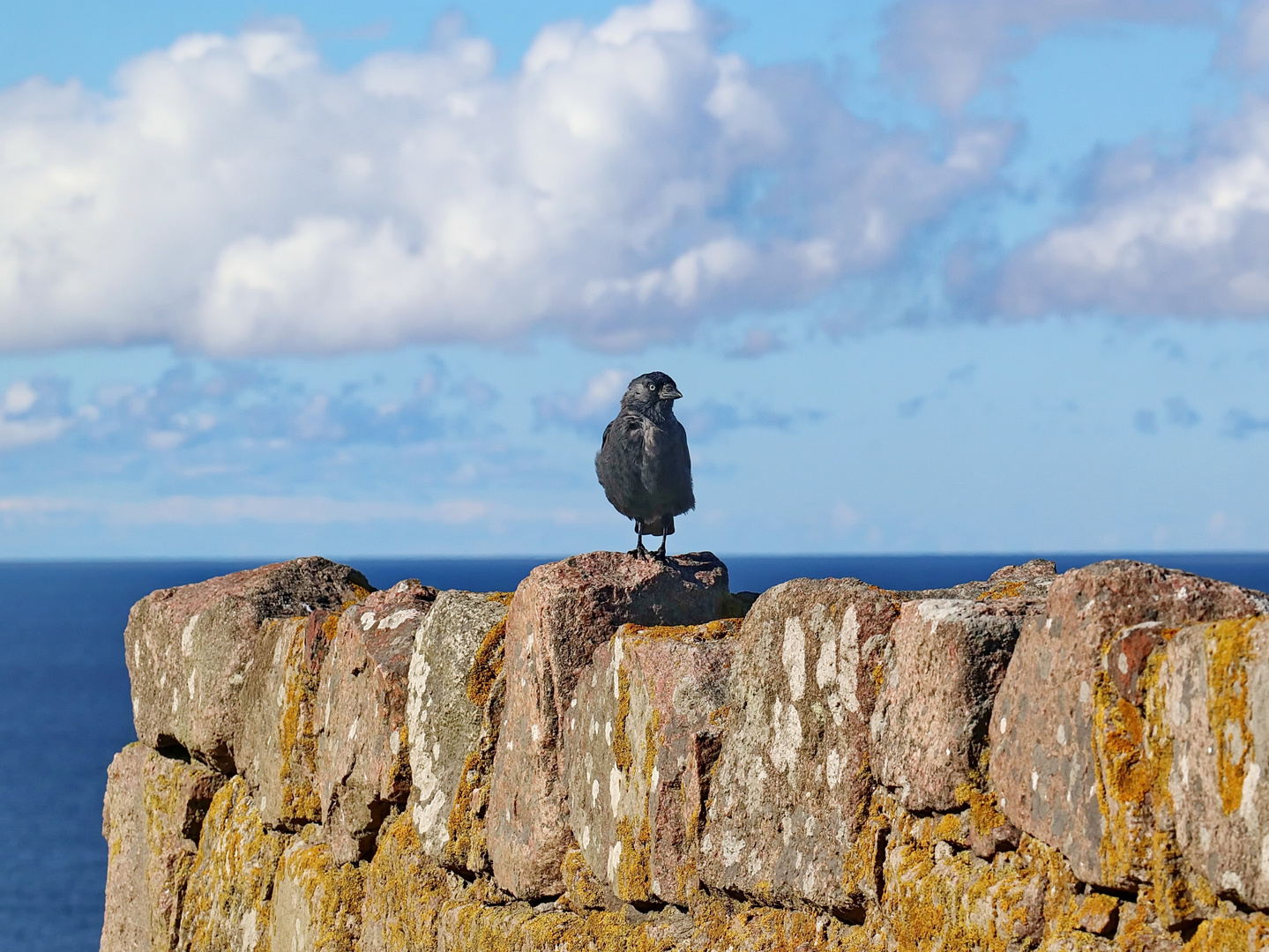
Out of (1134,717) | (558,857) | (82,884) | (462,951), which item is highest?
(1134,717)

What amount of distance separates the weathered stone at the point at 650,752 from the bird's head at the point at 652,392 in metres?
3.83

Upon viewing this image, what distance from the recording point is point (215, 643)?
26.2 feet

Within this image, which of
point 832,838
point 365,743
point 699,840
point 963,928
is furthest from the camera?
point 365,743

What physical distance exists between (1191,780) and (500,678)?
11.0 ft

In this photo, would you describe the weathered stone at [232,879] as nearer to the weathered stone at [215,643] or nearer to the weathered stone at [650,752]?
the weathered stone at [215,643]

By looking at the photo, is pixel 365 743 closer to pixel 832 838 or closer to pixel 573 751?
pixel 573 751

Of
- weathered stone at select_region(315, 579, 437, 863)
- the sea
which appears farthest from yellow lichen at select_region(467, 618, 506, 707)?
the sea

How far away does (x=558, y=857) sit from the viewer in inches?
207

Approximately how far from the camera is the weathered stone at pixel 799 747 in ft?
13.6

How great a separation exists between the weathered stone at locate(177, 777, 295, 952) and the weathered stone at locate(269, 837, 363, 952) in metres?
0.16

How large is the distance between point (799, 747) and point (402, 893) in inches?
98.5

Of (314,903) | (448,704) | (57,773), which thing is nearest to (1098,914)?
(448,704)

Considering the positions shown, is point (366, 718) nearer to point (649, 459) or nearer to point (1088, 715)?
point (649, 459)

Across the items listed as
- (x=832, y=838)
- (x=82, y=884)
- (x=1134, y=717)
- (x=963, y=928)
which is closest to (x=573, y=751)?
(x=832, y=838)
